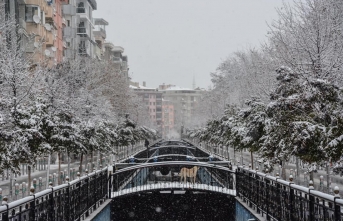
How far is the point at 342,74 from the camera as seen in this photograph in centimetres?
1831

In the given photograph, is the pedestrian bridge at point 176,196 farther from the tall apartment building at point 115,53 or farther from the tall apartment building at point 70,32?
the tall apartment building at point 115,53

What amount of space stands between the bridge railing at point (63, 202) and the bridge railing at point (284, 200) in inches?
164

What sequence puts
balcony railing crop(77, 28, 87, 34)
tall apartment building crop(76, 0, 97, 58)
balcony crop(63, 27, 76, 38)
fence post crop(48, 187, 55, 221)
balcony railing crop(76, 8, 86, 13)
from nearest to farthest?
fence post crop(48, 187, 55, 221) → balcony crop(63, 27, 76, 38) → tall apartment building crop(76, 0, 97, 58) → balcony railing crop(77, 28, 87, 34) → balcony railing crop(76, 8, 86, 13)

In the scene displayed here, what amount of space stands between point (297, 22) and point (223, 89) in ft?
159

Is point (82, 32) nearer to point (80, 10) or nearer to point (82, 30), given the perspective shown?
point (82, 30)

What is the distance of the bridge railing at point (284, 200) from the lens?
26.5 ft

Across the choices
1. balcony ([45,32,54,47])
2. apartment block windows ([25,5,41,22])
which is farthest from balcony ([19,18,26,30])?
balcony ([45,32,54,47])

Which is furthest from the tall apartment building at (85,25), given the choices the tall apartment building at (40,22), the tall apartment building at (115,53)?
the tall apartment building at (115,53)

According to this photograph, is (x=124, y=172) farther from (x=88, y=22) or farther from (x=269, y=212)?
(x=88, y=22)

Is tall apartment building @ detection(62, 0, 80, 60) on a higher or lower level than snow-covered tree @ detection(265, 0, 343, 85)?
higher

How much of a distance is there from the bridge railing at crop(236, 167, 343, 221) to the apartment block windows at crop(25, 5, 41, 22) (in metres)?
36.0

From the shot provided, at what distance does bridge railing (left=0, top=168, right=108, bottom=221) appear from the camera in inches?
312

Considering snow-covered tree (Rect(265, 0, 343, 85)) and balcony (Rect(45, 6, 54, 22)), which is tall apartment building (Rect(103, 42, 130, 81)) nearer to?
balcony (Rect(45, 6, 54, 22))

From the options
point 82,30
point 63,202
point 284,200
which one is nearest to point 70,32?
point 82,30
